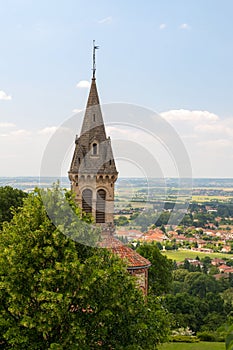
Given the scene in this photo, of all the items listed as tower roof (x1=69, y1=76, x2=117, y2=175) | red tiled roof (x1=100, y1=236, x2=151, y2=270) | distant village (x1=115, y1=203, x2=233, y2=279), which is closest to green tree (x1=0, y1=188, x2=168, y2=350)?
red tiled roof (x1=100, y1=236, x2=151, y2=270)

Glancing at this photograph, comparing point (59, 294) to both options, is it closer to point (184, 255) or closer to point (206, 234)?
point (184, 255)

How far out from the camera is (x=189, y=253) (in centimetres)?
9606

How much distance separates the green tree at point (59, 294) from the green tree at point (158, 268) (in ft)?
93.4

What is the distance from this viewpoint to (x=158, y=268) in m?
47.7

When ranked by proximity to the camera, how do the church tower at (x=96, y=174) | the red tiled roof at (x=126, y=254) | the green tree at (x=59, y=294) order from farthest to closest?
1. the church tower at (x=96, y=174)
2. the red tiled roof at (x=126, y=254)
3. the green tree at (x=59, y=294)

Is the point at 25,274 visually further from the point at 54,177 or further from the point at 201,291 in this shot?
the point at 201,291

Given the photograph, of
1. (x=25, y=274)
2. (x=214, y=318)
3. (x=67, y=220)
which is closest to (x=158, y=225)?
(x=67, y=220)

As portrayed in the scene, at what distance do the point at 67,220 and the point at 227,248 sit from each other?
98.4 metres

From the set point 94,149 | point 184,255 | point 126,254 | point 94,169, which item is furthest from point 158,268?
point 184,255

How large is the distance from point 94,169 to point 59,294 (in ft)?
43.4

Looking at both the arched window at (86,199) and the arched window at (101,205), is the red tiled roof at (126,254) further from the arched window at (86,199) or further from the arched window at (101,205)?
the arched window at (86,199)

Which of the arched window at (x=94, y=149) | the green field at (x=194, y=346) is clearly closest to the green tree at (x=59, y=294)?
the arched window at (x=94, y=149)

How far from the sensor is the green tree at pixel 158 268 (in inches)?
1856

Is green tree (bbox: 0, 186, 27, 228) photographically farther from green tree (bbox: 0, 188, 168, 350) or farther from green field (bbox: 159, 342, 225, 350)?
green tree (bbox: 0, 188, 168, 350)
